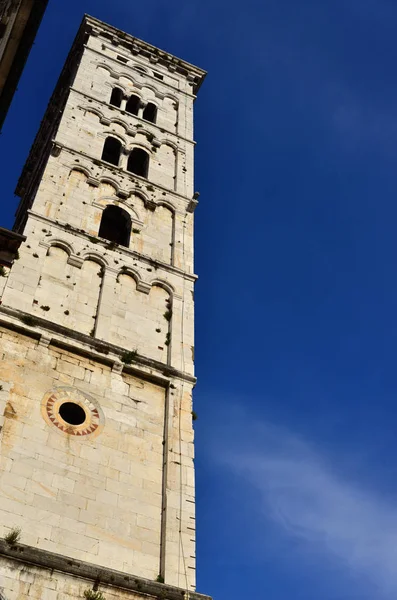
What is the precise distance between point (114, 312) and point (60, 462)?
4.86 m

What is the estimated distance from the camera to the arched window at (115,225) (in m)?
21.2

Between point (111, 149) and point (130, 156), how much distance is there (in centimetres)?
73

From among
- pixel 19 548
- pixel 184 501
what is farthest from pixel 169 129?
pixel 19 548

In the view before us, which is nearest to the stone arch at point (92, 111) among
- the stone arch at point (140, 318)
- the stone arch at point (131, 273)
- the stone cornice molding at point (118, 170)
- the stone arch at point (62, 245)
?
the stone cornice molding at point (118, 170)

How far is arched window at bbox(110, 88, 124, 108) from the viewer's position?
2801 cm

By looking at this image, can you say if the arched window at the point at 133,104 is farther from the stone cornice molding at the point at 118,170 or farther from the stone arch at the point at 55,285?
the stone arch at the point at 55,285

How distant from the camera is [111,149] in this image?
2509cm

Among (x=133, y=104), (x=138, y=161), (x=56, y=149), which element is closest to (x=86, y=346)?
(x=56, y=149)

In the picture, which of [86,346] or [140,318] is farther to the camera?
[140,318]

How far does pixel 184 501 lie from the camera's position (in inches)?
555

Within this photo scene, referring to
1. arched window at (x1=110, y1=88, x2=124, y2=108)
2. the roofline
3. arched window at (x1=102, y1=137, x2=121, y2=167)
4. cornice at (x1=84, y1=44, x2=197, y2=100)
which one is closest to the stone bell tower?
arched window at (x1=102, y1=137, x2=121, y2=167)

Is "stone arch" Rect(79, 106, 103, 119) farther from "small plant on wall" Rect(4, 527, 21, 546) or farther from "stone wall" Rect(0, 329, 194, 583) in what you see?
"small plant on wall" Rect(4, 527, 21, 546)

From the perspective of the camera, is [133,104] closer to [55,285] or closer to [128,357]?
[55,285]

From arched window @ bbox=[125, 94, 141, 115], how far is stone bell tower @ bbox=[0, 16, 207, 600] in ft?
10.2
